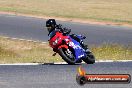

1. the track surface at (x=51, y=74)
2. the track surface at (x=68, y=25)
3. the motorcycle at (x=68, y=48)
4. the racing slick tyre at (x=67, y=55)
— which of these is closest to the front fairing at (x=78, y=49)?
the motorcycle at (x=68, y=48)

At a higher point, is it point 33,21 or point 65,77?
point 65,77

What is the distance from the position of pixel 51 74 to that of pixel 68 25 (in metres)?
19.4

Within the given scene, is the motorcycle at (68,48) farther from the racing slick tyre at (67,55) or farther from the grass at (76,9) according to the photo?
the grass at (76,9)

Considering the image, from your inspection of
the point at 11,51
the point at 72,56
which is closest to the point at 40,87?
the point at 72,56

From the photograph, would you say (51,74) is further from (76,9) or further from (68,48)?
(76,9)

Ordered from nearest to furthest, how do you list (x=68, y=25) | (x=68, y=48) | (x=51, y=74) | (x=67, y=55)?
(x=51, y=74), (x=67, y=55), (x=68, y=48), (x=68, y=25)

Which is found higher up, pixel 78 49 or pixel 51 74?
pixel 51 74

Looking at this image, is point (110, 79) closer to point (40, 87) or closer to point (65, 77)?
point (40, 87)

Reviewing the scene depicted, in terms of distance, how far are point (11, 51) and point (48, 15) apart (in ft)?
44.8

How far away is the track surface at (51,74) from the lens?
31.6 feet

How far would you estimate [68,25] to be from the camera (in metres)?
30.2

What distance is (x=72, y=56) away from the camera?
13.2 metres

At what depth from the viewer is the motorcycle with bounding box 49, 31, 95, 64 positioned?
13.3m

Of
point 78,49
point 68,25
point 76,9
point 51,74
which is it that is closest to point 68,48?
point 78,49
